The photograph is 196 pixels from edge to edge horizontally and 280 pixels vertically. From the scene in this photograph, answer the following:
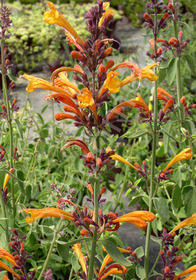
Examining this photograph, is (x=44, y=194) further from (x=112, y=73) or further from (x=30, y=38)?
(x=30, y=38)

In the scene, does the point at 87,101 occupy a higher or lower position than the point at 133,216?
higher

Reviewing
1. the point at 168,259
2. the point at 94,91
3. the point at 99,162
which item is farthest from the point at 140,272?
the point at 94,91

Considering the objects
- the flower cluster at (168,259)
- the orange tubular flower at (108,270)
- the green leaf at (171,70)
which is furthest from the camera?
the green leaf at (171,70)

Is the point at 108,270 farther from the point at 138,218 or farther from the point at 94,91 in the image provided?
the point at 94,91

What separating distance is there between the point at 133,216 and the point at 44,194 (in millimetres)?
1118

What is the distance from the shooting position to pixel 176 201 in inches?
70.5

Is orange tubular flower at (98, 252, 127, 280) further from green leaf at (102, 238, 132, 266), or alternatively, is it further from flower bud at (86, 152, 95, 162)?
flower bud at (86, 152, 95, 162)

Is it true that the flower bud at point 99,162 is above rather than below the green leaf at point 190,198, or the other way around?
above

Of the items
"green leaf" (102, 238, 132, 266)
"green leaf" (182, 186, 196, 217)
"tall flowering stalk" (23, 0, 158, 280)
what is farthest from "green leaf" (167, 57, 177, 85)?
"green leaf" (102, 238, 132, 266)

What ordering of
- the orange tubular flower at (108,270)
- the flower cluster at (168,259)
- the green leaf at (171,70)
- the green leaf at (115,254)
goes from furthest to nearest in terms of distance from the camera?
the green leaf at (171,70)
the flower cluster at (168,259)
the orange tubular flower at (108,270)
the green leaf at (115,254)

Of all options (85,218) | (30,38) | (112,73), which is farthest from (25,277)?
(30,38)

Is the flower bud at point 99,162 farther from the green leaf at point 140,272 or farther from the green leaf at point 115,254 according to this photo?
the green leaf at point 140,272

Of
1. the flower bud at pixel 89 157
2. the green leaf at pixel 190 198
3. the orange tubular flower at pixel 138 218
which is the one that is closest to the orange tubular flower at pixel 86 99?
the flower bud at pixel 89 157

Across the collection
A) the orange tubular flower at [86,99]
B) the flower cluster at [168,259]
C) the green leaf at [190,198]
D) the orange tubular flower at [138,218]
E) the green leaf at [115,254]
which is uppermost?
the orange tubular flower at [86,99]
